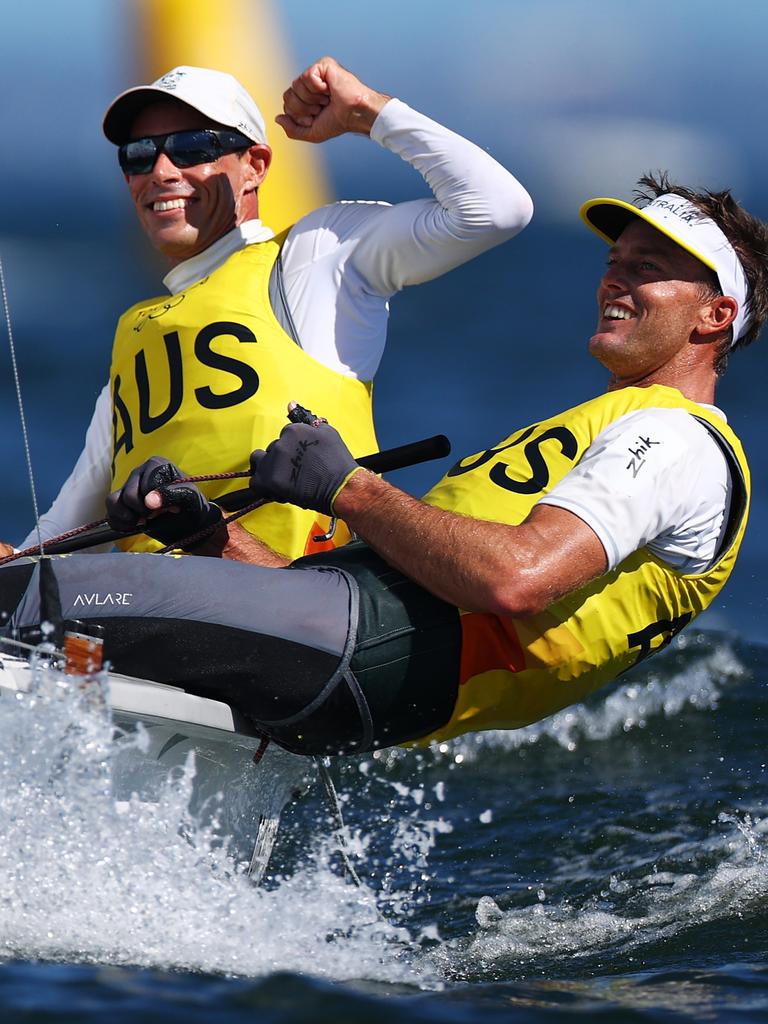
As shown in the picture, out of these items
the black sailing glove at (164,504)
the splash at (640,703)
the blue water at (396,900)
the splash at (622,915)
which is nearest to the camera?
the blue water at (396,900)

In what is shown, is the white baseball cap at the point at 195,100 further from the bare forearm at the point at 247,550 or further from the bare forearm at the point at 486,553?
the bare forearm at the point at 486,553

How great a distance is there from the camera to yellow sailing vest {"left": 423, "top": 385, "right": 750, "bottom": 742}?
253 cm

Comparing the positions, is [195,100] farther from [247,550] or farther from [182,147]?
[247,550]

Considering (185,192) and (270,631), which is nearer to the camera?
(270,631)

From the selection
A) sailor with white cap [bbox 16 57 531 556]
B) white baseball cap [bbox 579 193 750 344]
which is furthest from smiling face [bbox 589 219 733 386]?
sailor with white cap [bbox 16 57 531 556]

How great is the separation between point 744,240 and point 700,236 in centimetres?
14

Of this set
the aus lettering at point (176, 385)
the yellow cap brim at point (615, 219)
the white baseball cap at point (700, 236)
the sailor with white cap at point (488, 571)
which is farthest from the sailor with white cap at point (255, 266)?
the sailor with white cap at point (488, 571)

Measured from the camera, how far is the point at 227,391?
2982 mm

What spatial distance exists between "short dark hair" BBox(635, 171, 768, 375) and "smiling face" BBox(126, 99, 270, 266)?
933 millimetres

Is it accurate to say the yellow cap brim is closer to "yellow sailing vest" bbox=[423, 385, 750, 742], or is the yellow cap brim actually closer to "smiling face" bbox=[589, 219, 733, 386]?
"smiling face" bbox=[589, 219, 733, 386]

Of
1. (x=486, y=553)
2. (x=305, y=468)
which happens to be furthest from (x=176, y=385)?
(x=486, y=553)

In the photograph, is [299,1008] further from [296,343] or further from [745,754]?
[745,754]

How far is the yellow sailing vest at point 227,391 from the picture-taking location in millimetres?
2957

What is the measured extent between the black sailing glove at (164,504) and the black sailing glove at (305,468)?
6.0 inches
